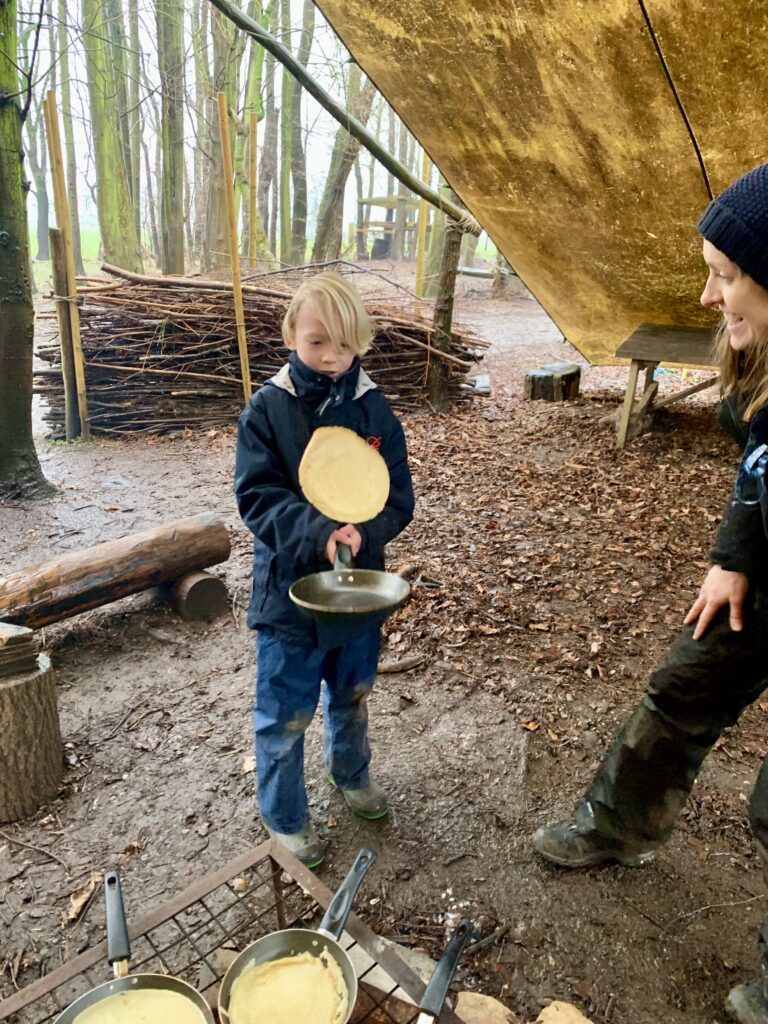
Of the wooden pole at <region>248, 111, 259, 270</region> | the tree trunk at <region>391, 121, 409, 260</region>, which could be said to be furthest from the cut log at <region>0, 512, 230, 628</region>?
the tree trunk at <region>391, 121, 409, 260</region>

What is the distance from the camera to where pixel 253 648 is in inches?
131

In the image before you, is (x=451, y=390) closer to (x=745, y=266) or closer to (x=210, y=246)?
(x=745, y=266)

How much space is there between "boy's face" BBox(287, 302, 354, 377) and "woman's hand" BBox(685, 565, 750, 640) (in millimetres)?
1024

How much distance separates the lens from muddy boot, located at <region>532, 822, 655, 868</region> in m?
2.01

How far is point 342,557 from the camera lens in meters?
1.67

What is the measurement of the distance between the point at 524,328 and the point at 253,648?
1085cm

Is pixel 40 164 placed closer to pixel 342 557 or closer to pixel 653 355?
pixel 653 355

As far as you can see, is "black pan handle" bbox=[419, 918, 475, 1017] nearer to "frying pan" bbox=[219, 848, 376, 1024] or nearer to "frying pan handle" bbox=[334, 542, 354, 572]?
"frying pan" bbox=[219, 848, 376, 1024]

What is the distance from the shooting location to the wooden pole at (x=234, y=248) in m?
5.69

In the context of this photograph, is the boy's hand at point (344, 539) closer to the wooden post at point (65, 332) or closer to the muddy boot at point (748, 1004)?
the muddy boot at point (748, 1004)

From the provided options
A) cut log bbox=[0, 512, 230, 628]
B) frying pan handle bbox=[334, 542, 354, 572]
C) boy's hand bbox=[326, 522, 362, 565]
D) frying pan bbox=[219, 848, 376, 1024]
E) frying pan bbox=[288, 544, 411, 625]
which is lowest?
cut log bbox=[0, 512, 230, 628]

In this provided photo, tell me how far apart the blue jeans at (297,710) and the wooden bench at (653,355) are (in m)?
4.12

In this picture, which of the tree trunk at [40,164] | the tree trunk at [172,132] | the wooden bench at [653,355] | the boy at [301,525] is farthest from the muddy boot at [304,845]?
the tree trunk at [40,164]

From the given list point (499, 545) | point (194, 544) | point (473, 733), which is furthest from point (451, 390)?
point (473, 733)
